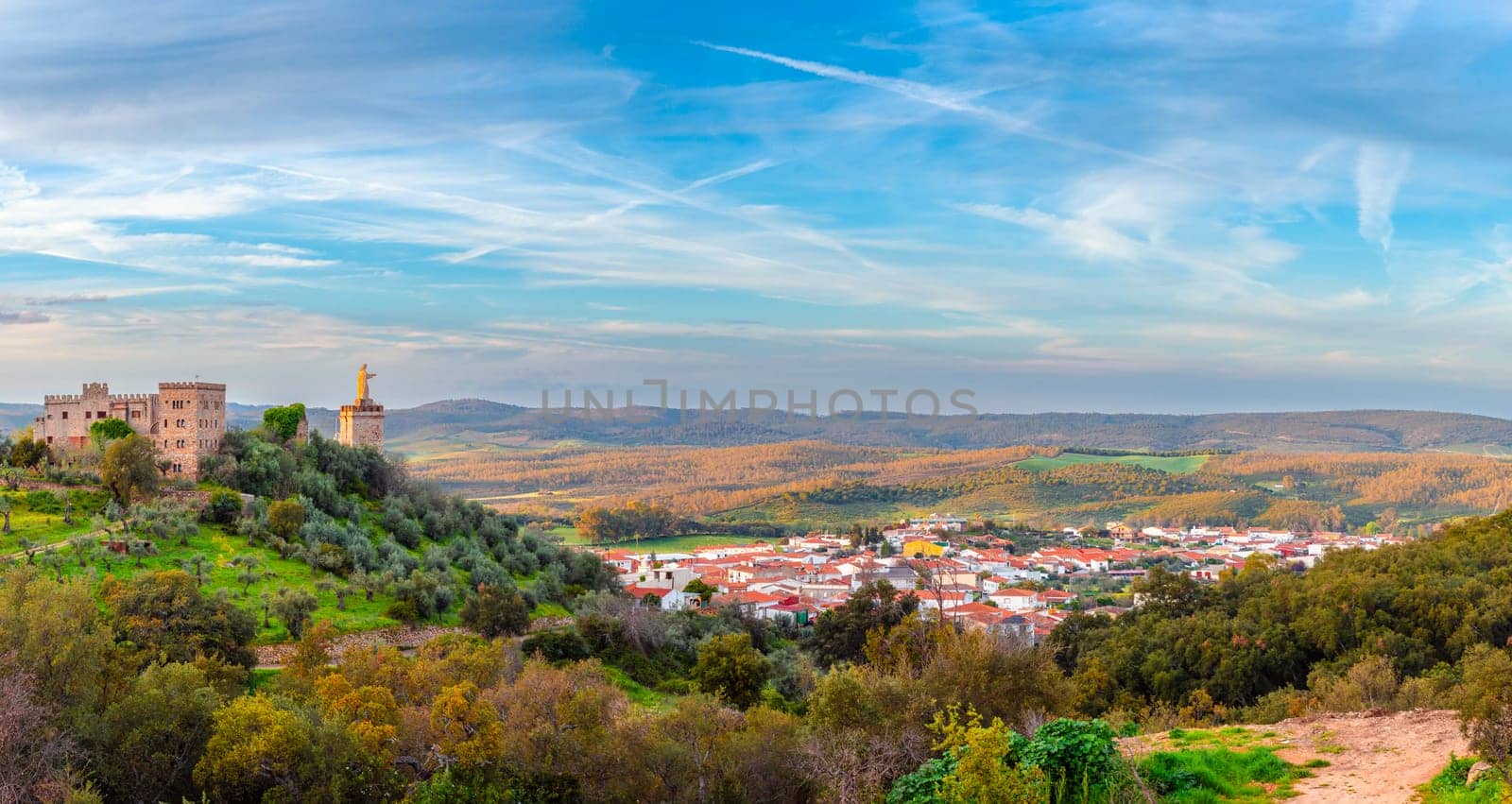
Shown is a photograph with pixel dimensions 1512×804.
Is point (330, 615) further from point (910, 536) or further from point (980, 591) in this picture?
point (910, 536)

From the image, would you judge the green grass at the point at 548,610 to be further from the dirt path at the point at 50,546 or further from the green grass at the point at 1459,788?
the green grass at the point at 1459,788

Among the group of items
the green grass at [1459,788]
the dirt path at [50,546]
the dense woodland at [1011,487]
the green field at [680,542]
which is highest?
the dirt path at [50,546]

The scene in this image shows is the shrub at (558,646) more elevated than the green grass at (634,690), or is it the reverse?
the shrub at (558,646)

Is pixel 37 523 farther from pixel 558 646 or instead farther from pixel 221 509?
pixel 558 646

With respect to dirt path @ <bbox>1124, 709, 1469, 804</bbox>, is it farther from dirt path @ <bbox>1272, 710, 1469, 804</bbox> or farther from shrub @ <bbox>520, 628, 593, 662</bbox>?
shrub @ <bbox>520, 628, 593, 662</bbox>

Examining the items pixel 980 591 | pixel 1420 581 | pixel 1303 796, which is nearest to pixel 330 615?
pixel 1303 796

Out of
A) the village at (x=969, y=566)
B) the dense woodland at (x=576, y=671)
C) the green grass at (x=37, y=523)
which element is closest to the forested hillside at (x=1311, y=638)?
the dense woodland at (x=576, y=671)

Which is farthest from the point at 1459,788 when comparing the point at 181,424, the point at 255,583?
the point at 181,424
